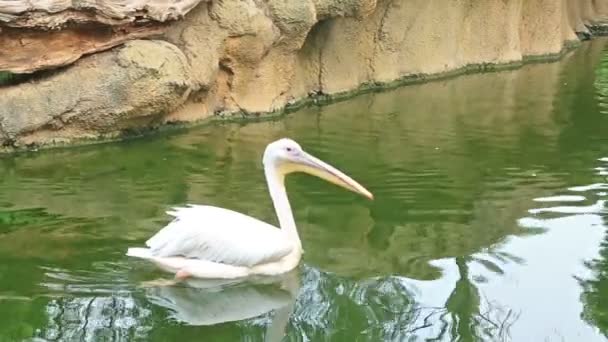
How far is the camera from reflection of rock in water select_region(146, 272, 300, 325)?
4316 millimetres

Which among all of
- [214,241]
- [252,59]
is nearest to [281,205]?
[214,241]

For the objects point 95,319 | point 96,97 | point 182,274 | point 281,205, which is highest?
point 96,97

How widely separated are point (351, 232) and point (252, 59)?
3.98 m

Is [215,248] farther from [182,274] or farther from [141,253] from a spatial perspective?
[141,253]

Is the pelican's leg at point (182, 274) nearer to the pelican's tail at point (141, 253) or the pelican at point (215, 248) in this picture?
the pelican at point (215, 248)

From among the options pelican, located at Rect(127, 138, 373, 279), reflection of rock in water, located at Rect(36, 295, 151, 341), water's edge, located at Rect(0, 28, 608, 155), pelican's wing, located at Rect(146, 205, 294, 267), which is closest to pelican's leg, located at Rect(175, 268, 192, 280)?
pelican, located at Rect(127, 138, 373, 279)

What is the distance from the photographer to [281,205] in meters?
5.01

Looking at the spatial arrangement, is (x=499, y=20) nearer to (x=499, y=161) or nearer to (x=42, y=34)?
(x=499, y=161)

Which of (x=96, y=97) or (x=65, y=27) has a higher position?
(x=65, y=27)

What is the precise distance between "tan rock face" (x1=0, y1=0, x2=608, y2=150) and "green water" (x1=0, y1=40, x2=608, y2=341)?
1.08 ft

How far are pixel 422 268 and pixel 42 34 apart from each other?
13.4 ft

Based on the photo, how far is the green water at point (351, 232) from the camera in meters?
4.25

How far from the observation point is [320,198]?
20.2 ft

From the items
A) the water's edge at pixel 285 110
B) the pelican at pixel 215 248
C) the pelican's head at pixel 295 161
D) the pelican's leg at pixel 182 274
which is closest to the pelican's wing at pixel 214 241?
the pelican at pixel 215 248
